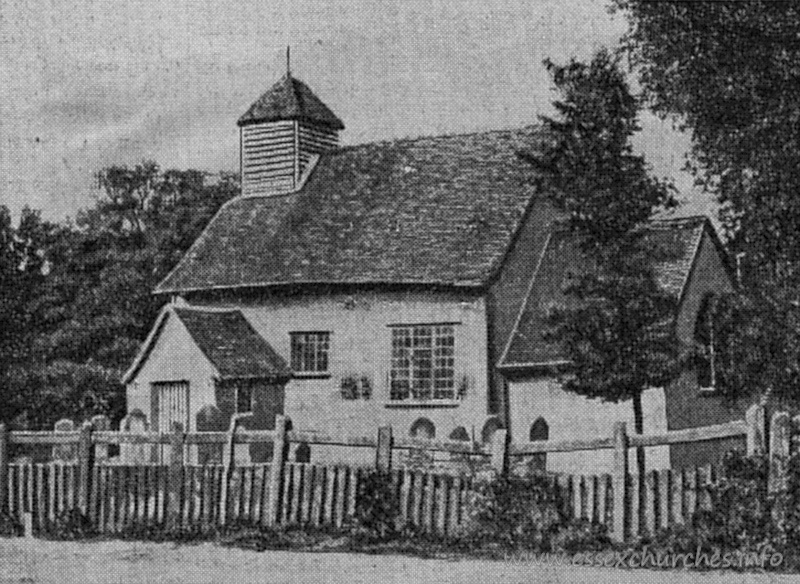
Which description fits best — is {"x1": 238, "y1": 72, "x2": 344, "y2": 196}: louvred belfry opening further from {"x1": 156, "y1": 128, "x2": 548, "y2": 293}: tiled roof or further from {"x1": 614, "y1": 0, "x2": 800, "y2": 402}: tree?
{"x1": 614, "y1": 0, "x2": 800, "y2": 402}: tree

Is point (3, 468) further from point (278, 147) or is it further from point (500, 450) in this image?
point (278, 147)

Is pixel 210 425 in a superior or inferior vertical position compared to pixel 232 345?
inferior

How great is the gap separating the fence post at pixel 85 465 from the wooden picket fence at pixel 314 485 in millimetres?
13

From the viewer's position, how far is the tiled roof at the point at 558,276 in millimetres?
25328

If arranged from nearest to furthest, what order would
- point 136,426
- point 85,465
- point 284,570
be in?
point 284,570 < point 85,465 < point 136,426

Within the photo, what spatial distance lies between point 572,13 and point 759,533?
6798 mm

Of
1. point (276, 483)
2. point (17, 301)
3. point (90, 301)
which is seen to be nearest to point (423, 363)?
point (90, 301)

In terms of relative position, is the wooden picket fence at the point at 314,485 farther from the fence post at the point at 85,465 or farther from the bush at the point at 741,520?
the bush at the point at 741,520

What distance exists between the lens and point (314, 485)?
48.5 ft

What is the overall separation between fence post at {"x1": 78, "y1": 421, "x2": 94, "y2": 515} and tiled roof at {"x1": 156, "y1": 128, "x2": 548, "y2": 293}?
11.8 meters

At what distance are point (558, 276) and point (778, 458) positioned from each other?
14270 mm

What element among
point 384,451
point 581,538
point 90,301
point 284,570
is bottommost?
point 284,570

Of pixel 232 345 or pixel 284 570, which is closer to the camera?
pixel 284 570

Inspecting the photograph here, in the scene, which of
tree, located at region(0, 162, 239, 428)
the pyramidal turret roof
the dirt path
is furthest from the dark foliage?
the pyramidal turret roof
